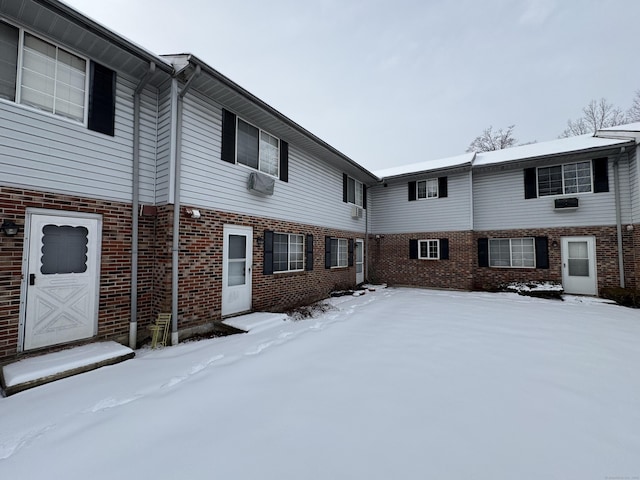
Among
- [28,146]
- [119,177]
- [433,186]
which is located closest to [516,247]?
[433,186]

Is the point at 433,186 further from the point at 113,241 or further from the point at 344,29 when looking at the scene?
the point at 113,241

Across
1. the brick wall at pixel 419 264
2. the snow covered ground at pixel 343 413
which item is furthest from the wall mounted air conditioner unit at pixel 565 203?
the snow covered ground at pixel 343 413

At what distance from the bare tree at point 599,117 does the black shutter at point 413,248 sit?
14.2m

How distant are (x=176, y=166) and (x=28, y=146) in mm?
1854

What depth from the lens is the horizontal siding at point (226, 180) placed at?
5.13 meters

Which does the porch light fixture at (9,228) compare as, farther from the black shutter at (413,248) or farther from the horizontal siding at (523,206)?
the horizontal siding at (523,206)

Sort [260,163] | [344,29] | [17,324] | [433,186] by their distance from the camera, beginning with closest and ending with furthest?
[17,324]
[260,163]
[433,186]
[344,29]

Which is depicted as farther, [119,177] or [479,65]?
[479,65]

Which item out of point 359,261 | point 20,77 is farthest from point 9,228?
point 359,261

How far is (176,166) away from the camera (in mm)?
4777

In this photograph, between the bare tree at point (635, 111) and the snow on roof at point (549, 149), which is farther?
the bare tree at point (635, 111)

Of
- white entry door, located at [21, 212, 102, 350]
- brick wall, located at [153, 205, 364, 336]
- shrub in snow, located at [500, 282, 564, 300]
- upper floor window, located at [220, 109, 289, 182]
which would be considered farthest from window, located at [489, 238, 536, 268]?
white entry door, located at [21, 212, 102, 350]

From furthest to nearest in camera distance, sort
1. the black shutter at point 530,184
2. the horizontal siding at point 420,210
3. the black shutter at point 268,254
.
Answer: the horizontal siding at point 420,210 < the black shutter at point 530,184 < the black shutter at point 268,254

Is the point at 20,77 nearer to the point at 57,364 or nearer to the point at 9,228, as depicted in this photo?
Result: the point at 9,228
